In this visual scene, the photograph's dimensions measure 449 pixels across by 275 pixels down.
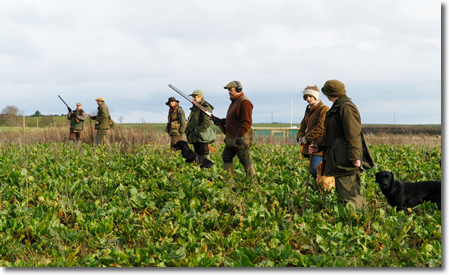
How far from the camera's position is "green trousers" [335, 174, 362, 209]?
427 centimetres

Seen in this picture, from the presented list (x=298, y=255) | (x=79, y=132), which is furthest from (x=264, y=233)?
(x=79, y=132)

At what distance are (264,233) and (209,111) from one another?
14.9 feet

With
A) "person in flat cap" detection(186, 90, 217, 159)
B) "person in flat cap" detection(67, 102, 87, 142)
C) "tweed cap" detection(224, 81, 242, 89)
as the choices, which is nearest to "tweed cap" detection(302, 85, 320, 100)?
"tweed cap" detection(224, 81, 242, 89)

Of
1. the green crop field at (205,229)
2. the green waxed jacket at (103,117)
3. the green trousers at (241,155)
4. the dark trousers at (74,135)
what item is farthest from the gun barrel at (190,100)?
the dark trousers at (74,135)

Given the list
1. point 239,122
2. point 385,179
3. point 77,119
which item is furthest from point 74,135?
point 385,179

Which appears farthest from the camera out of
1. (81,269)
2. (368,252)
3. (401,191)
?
(401,191)

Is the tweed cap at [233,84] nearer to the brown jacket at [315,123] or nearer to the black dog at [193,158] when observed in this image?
the brown jacket at [315,123]

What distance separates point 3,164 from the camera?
27.2 feet

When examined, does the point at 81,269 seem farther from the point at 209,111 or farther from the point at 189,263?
the point at 209,111

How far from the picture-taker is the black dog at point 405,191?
4.52 m

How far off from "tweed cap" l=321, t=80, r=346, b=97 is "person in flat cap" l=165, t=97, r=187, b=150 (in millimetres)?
6126

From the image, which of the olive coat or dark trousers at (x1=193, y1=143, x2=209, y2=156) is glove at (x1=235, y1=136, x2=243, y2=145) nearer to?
dark trousers at (x1=193, y1=143, x2=209, y2=156)

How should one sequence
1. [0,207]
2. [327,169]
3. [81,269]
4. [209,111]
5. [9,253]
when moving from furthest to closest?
[209,111]
[0,207]
[327,169]
[9,253]
[81,269]

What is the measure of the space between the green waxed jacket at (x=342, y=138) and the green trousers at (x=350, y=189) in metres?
0.11
